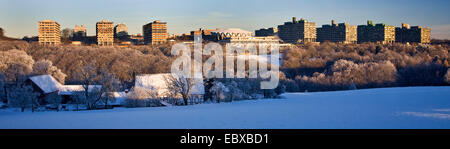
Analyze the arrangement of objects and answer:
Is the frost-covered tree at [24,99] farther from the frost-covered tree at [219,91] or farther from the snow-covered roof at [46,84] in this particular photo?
the frost-covered tree at [219,91]

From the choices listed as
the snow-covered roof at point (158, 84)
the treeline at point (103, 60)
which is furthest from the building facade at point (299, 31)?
the snow-covered roof at point (158, 84)

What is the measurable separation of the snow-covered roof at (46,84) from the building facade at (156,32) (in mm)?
83901

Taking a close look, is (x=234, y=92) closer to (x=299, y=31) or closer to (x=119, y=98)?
(x=119, y=98)

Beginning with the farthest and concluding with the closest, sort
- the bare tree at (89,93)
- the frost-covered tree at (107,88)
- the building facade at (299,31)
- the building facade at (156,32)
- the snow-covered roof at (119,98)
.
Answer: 1. the building facade at (299,31)
2. the building facade at (156,32)
3. the snow-covered roof at (119,98)
4. the frost-covered tree at (107,88)
5. the bare tree at (89,93)

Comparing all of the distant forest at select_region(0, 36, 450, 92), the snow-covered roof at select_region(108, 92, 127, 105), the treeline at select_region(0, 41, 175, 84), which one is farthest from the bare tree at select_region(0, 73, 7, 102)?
the treeline at select_region(0, 41, 175, 84)

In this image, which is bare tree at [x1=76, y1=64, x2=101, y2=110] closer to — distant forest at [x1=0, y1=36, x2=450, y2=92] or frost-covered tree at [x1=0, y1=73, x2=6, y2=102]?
distant forest at [x1=0, y1=36, x2=450, y2=92]

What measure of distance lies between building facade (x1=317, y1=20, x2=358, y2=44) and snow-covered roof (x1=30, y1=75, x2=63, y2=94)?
116424 millimetres

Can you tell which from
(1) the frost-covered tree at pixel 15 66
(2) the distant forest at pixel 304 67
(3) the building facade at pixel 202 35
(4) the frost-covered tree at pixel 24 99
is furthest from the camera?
(3) the building facade at pixel 202 35

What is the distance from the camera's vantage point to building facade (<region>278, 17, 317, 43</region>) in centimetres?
13612

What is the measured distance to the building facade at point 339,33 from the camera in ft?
442

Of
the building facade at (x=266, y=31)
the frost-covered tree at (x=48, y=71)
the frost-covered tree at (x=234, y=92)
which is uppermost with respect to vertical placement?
the building facade at (x=266, y=31)
